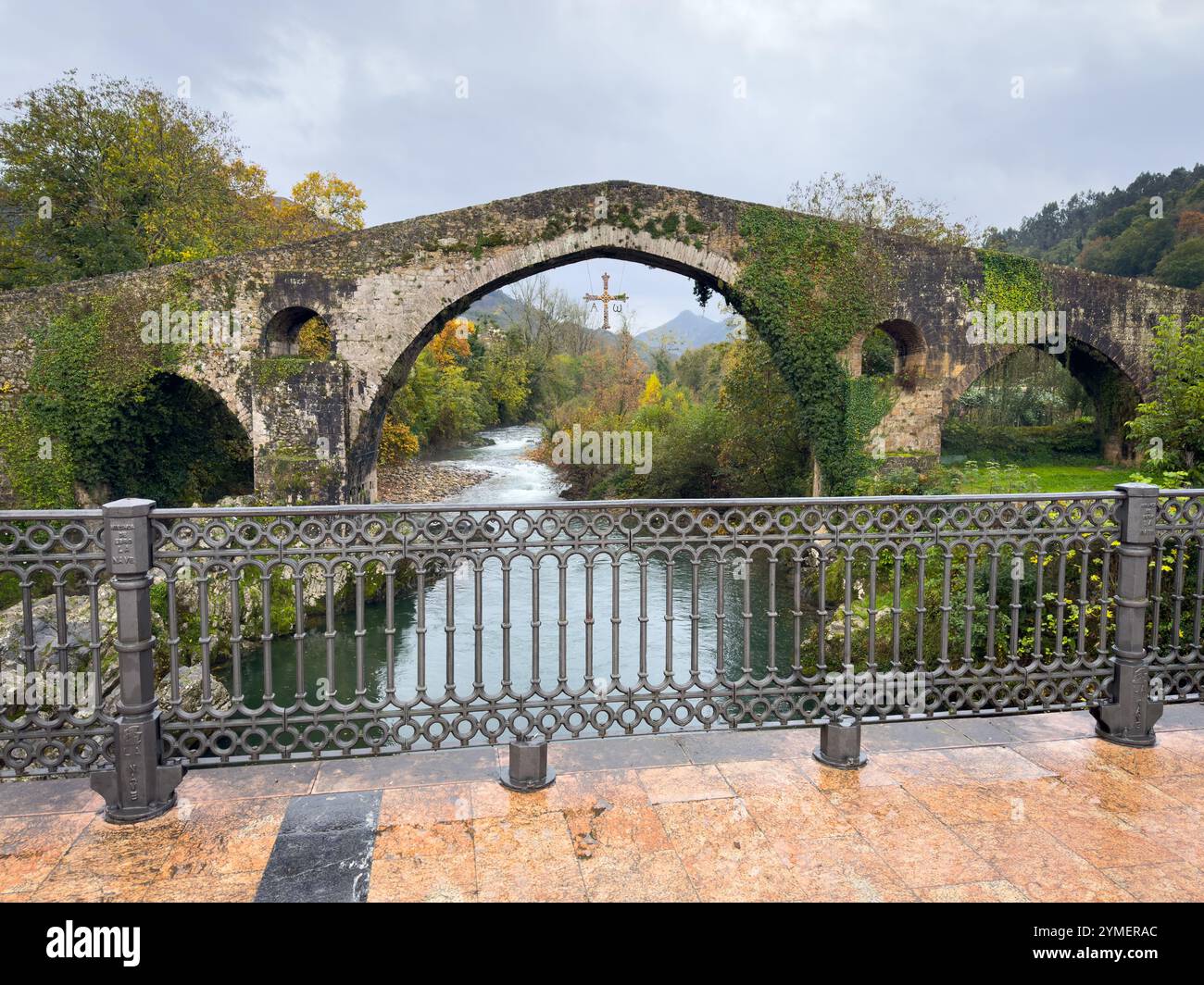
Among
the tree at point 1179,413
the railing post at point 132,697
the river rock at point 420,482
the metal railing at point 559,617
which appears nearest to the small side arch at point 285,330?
the river rock at point 420,482

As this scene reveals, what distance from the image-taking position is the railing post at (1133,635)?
367 cm

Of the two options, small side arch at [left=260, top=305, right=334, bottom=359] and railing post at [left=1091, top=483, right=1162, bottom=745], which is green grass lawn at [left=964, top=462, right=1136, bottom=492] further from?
small side arch at [left=260, top=305, right=334, bottom=359]

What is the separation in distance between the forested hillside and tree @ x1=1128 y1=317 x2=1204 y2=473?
74.9ft

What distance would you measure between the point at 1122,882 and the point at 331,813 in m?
2.61

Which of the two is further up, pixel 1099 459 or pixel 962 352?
pixel 962 352

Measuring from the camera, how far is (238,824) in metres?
2.94

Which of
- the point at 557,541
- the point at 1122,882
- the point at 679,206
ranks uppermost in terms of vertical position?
the point at 679,206

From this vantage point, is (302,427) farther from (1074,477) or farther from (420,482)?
(1074,477)

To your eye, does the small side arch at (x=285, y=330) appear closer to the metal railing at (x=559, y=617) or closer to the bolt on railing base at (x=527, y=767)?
the metal railing at (x=559, y=617)

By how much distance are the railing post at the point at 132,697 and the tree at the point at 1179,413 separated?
7204 mm

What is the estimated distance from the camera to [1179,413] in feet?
23.1

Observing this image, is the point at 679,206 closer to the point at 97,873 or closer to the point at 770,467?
the point at 770,467

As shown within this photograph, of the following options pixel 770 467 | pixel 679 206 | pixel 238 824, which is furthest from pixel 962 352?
pixel 238 824

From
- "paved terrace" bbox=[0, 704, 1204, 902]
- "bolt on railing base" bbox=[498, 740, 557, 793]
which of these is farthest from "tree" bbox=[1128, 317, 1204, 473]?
"bolt on railing base" bbox=[498, 740, 557, 793]
